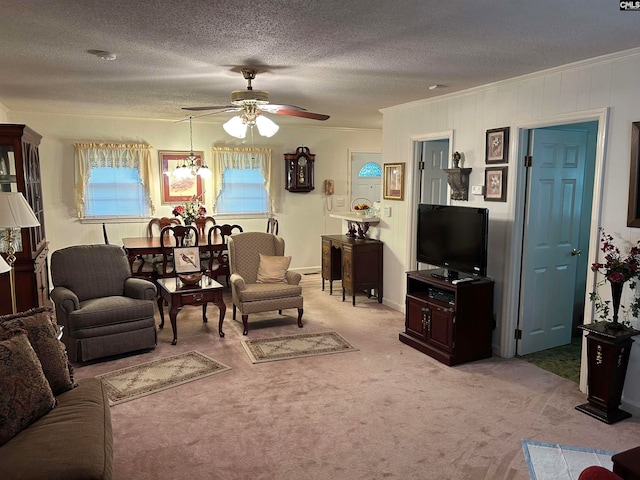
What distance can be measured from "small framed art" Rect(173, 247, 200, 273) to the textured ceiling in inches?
64.1

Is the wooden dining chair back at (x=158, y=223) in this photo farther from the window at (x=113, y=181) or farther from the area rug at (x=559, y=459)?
the area rug at (x=559, y=459)

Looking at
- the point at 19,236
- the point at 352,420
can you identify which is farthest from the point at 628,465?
the point at 19,236

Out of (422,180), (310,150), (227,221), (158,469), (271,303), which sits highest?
(310,150)

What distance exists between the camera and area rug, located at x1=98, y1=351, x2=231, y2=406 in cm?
361

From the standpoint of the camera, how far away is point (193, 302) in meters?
4.66

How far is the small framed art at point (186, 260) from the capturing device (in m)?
5.03

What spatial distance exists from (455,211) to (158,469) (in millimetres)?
3107

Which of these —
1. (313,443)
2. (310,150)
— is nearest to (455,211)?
(313,443)

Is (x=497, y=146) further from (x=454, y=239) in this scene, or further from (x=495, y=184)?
(x=454, y=239)

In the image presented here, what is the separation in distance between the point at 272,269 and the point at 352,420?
7.81ft

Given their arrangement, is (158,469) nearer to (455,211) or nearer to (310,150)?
(455,211)

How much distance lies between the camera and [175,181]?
23.1 feet

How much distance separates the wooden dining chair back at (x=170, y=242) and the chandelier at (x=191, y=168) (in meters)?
0.84

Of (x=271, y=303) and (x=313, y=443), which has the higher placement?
(x=271, y=303)
